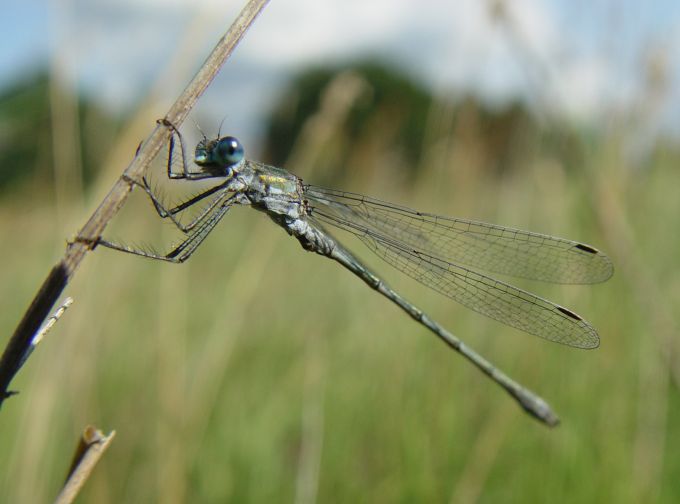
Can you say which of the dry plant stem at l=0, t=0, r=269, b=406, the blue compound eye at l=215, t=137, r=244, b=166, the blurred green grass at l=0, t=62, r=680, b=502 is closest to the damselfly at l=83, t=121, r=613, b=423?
the blue compound eye at l=215, t=137, r=244, b=166

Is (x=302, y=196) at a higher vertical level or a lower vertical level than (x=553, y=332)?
higher

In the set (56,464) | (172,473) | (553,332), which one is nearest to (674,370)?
(553,332)

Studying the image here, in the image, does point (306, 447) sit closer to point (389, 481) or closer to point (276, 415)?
point (389, 481)

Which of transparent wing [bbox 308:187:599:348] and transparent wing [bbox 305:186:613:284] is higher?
transparent wing [bbox 305:186:613:284]

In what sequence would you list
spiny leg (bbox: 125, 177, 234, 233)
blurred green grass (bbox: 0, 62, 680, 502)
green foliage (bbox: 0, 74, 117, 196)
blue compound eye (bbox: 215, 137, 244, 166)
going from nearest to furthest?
spiny leg (bbox: 125, 177, 234, 233) → blue compound eye (bbox: 215, 137, 244, 166) → blurred green grass (bbox: 0, 62, 680, 502) → green foliage (bbox: 0, 74, 117, 196)

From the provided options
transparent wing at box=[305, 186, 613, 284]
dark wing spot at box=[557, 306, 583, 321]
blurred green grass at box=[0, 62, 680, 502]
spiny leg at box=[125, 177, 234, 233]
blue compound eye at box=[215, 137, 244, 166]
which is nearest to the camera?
spiny leg at box=[125, 177, 234, 233]

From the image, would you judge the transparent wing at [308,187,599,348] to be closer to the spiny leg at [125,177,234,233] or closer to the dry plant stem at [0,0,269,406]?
the spiny leg at [125,177,234,233]

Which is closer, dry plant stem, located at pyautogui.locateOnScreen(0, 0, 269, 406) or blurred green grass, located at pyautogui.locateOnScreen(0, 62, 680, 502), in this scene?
dry plant stem, located at pyautogui.locateOnScreen(0, 0, 269, 406)
